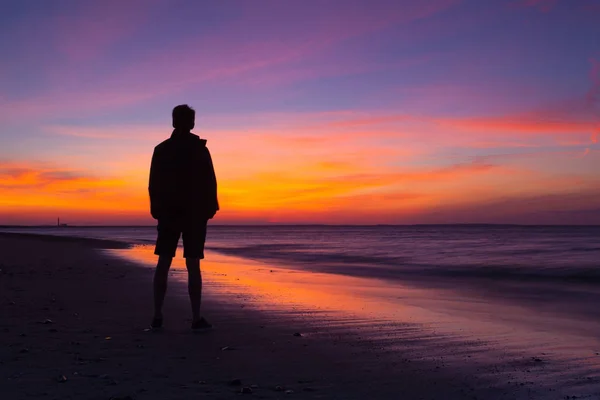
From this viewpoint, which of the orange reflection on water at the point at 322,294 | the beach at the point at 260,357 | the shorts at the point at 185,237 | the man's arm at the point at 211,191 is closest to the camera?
the beach at the point at 260,357

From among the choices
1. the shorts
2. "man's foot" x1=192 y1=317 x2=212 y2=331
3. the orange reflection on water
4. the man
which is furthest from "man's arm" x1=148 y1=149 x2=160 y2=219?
the orange reflection on water

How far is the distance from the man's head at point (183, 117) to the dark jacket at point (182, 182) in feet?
0.45

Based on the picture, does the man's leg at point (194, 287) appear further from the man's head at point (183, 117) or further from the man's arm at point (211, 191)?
the man's head at point (183, 117)

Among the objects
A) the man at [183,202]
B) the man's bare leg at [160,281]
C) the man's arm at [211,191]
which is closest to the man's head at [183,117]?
the man at [183,202]

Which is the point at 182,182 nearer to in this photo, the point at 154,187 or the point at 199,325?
the point at 154,187

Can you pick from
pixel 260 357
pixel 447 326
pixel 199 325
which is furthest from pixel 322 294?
pixel 260 357

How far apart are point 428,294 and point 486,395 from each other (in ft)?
22.0

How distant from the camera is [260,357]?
4.50m

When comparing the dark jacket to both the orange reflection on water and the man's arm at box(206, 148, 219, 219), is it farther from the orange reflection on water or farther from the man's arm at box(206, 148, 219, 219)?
the orange reflection on water

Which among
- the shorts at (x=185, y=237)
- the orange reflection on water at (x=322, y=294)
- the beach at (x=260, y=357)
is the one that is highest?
the shorts at (x=185, y=237)

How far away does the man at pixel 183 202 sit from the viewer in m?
5.64

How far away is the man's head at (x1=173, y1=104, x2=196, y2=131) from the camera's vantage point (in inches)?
228

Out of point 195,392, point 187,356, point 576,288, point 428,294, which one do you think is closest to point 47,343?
point 187,356

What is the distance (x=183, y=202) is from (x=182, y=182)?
19 centimetres
